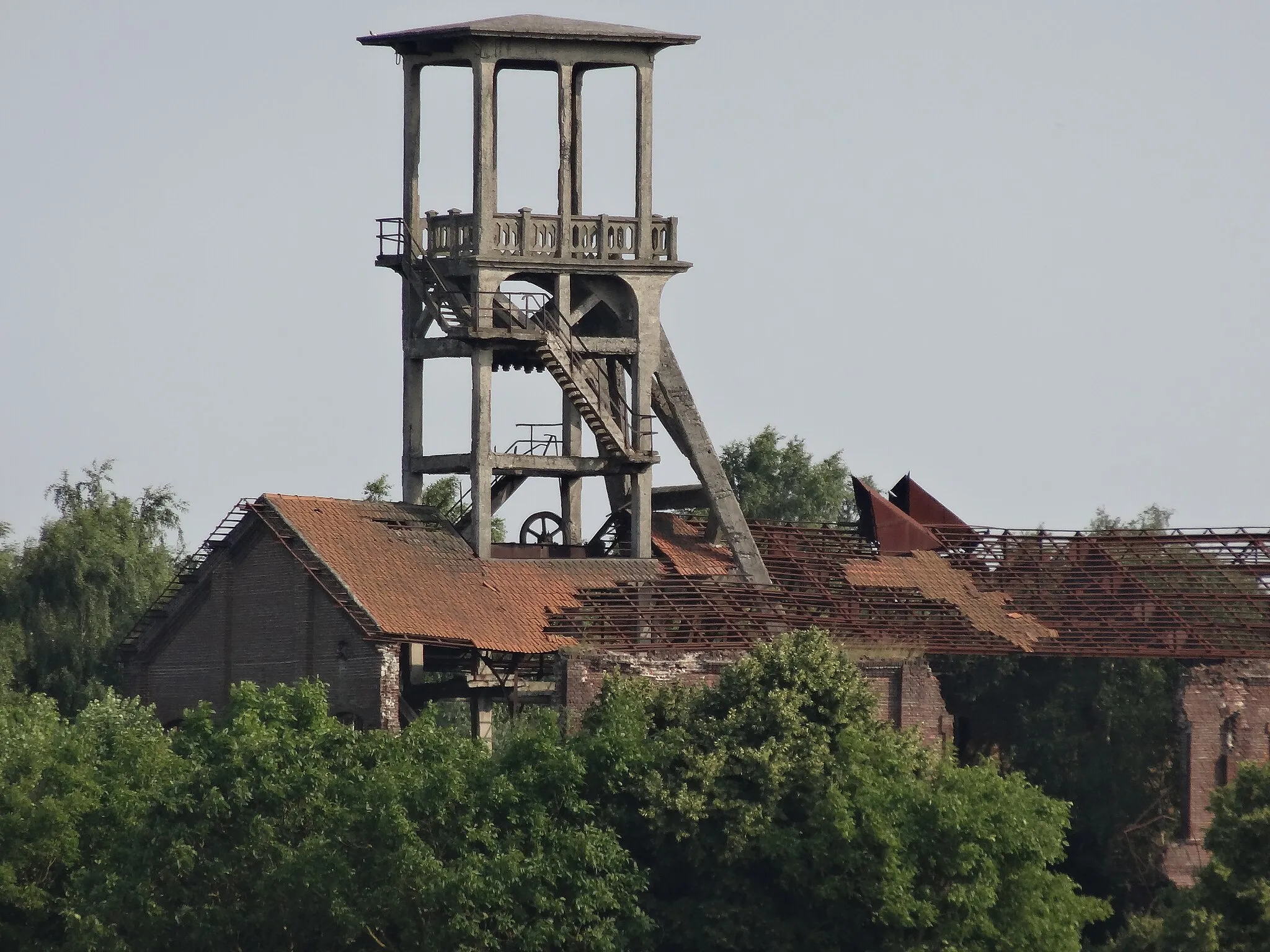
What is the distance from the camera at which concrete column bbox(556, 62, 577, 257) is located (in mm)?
64062

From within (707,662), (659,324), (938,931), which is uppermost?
(659,324)

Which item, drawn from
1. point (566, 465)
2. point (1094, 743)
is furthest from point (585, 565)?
point (1094, 743)

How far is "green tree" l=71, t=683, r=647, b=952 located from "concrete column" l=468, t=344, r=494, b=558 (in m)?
8.07

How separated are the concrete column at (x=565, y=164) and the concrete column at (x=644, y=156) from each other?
1.09m

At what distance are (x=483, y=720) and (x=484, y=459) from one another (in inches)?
168

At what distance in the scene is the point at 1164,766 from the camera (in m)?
64.0

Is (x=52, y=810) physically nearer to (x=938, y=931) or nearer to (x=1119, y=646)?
(x=938, y=931)

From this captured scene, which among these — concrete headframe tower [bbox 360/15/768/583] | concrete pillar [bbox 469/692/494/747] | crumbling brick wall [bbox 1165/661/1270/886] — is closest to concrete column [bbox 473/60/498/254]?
concrete headframe tower [bbox 360/15/768/583]

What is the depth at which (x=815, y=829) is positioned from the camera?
54.7 metres

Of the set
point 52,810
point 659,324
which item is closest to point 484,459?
point 659,324

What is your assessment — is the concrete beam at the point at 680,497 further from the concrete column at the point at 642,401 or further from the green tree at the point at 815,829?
the green tree at the point at 815,829

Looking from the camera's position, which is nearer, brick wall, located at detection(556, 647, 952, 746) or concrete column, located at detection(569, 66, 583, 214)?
brick wall, located at detection(556, 647, 952, 746)

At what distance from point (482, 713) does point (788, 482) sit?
2498 cm

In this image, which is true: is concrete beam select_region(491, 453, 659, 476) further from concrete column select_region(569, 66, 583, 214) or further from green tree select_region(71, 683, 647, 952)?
green tree select_region(71, 683, 647, 952)
